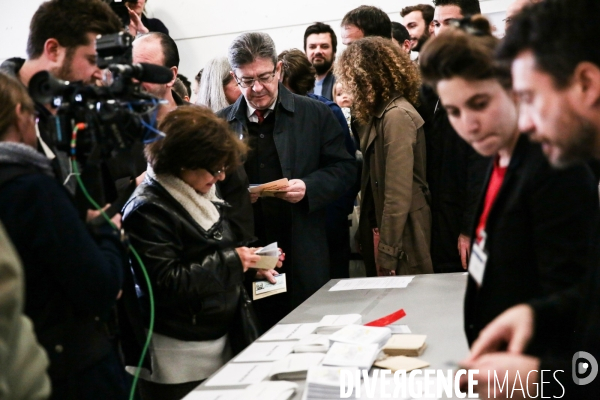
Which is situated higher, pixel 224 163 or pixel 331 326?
pixel 224 163

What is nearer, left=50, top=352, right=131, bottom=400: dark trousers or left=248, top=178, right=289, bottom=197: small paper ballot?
left=50, top=352, right=131, bottom=400: dark trousers

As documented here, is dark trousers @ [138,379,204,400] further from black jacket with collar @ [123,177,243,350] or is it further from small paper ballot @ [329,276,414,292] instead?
small paper ballot @ [329,276,414,292]

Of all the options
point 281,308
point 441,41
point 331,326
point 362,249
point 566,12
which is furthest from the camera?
point 362,249

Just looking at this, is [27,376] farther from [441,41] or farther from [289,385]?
[441,41]

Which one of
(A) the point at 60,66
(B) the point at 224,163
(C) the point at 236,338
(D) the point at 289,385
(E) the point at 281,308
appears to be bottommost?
(E) the point at 281,308

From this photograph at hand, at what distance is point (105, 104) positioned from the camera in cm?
169

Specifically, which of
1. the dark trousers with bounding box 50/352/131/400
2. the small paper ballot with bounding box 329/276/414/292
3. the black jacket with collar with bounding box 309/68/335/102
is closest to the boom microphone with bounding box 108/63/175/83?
the dark trousers with bounding box 50/352/131/400

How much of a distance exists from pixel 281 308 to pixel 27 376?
216cm

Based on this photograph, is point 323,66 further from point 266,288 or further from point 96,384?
point 96,384

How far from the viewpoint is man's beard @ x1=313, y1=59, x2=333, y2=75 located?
457cm

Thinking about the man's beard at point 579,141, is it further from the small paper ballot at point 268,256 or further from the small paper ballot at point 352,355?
the small paper ballot at point 268,256

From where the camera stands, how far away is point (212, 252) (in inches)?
88.4

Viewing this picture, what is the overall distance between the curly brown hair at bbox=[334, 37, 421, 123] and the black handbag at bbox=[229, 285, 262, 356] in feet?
4.13

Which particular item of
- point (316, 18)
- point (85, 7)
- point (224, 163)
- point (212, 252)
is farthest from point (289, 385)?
point (316, 18)
